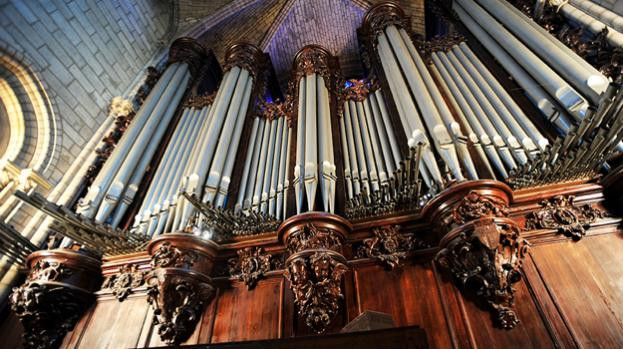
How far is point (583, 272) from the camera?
240 centimetres

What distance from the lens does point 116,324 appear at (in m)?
3.08

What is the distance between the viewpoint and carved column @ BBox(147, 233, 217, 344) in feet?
9.09

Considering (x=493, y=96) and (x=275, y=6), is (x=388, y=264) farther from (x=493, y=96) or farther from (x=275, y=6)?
(x=275, y=6)

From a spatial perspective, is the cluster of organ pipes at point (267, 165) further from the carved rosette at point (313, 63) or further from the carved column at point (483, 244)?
the carved column at point (483, 244)

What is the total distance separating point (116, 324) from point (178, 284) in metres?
0.84

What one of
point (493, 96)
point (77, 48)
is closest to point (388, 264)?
point (493, 96)

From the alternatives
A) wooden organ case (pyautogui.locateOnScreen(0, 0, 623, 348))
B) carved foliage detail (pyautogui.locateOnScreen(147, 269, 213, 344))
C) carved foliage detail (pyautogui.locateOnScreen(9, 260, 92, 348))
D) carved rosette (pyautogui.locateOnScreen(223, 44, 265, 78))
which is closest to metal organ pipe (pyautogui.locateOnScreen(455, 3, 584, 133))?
wooden organ case (pyautogui.locateOnScreen(0, 0, 623, 348))

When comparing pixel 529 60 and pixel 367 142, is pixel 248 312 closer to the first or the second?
pixel 367 142

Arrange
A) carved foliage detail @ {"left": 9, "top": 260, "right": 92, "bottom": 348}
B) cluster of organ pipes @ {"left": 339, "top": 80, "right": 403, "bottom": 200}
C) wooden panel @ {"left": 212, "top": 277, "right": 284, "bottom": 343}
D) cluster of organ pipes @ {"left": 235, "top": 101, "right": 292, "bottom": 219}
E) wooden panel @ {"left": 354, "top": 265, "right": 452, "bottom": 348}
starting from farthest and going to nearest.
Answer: cluster of organ pipes @ {"left": 235, "top": 101, "right": 292, "bottom": 219} < cluster of organ pipes @ {"left": 339, "top": 80, "right": 403, "bottom": 200} < carved foliage detail @ {"left": 9, "top": 260, "right": 92, "bottom": 348} < wooden panel @ {"left": 212, "top": 277, "right": 284, "bottom": 343} < wooden panel @ {"left": 354, "top": 265, "right": 452, "bottom": 348}

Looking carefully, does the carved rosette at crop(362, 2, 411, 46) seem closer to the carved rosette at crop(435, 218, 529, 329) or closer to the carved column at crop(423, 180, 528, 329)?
the carved column at crop(423, 180, 528, 329)

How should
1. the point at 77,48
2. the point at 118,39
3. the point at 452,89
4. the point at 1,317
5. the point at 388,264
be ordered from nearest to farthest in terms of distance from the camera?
the point at 388,264
the point at 1,317
the point at 452,89
the point at 77,48
the point at 118,39

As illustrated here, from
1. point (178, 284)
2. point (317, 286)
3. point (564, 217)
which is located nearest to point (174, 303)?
point (178, 284)

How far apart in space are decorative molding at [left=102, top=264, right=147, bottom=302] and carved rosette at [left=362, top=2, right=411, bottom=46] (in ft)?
17.1

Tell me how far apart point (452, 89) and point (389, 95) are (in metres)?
0.84
